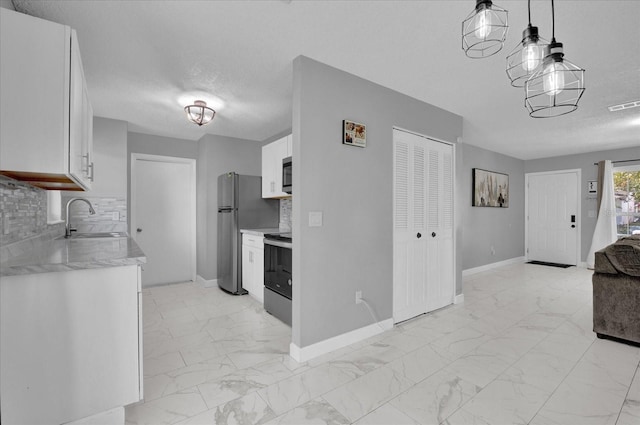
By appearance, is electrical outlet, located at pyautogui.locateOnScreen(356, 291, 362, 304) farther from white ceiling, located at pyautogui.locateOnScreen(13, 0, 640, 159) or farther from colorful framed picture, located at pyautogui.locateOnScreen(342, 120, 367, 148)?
white ceiling, located at pyautogui.locateOnScreen(13, 0, 640, 159)

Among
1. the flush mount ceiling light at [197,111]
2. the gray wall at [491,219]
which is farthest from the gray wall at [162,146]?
the gray wall at [491,219]

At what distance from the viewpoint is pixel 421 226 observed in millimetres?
3215

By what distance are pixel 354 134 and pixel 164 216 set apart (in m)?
3.47

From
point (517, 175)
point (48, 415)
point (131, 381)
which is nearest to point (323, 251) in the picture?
point (131, 381)

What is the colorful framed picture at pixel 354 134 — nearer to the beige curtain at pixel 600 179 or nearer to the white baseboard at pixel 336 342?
the white baseboard at pixel 336 342

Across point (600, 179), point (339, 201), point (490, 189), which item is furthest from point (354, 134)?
point (600, 179)

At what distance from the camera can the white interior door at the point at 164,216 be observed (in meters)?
4.39

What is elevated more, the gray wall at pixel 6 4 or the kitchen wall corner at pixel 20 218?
the gray wall at pixel 6 4

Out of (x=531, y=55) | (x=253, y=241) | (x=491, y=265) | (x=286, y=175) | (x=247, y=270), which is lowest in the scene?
(x=491, y=265)

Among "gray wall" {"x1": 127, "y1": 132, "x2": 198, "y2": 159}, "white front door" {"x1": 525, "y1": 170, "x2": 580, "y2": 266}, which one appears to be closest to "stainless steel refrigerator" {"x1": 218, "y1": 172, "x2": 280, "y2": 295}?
"gray wall" {"x1": 127, "y1": 132, "x2": 198, "y2": 159}

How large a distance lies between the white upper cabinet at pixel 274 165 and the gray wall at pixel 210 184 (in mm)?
976

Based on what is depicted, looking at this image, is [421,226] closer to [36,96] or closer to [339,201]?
[339,201]

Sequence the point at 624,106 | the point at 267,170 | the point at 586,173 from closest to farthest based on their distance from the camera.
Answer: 1. the point at 624,106
2. the point at 267,170
3. the point at 586,173

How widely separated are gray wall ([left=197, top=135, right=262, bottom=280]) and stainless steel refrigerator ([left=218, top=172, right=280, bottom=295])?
167 mm
